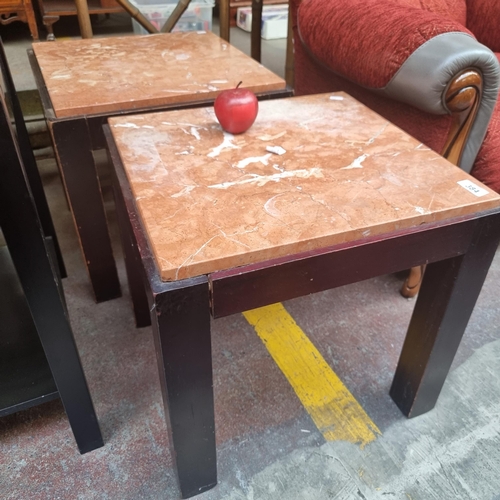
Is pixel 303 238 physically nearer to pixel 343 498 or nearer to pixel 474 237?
pixel 474 237

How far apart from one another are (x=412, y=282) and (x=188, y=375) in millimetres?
820

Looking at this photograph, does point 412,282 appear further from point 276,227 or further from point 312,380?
point 276,227

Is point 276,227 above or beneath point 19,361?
above

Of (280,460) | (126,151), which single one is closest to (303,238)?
(126,151)

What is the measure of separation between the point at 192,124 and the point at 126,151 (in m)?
0.17

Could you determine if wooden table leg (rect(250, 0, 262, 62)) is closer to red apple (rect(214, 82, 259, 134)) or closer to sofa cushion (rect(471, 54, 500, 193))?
sofa cushion (rect(471, 54, 500, 193))

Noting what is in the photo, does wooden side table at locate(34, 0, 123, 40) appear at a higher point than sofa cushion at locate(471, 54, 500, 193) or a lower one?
lower

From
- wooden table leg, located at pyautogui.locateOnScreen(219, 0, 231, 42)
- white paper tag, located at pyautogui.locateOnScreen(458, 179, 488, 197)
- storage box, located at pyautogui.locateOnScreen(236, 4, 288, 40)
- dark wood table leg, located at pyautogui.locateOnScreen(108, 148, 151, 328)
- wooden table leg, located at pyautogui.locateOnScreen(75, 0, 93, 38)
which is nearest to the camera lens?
white paper tag, located at pyautogui.locateOnScreen(458, 179, 488, 197)

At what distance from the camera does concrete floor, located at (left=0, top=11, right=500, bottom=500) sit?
90 cm

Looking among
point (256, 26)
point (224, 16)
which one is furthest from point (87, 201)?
point (256, 26)

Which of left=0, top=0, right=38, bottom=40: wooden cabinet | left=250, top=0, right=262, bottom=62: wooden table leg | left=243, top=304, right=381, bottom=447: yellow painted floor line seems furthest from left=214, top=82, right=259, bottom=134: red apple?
left=0, top=0, right=38, bottom=40: wooden cabinet

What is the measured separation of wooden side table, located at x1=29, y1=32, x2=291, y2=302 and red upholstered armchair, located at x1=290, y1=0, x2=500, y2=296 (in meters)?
0.21

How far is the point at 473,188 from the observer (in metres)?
0.76

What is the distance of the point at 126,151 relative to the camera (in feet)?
2.74
